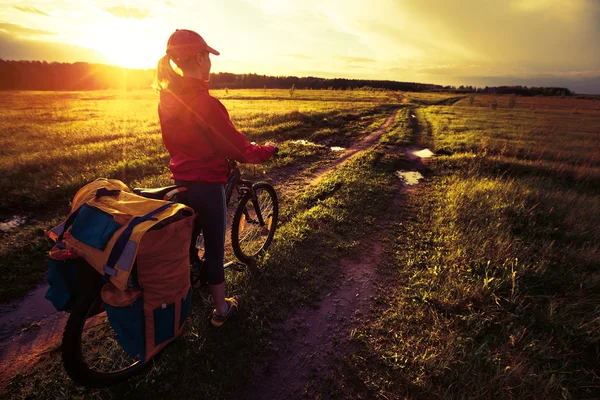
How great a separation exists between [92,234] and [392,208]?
20.9ft

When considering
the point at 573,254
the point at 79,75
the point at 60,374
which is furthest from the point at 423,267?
the point at 79,75

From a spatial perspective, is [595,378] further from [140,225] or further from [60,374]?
[60,374]

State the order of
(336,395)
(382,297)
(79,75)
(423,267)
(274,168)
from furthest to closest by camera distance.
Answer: (79,75) < (274,168) < (423,267) < (382,297) < (336,395)

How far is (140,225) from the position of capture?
1.99 metres

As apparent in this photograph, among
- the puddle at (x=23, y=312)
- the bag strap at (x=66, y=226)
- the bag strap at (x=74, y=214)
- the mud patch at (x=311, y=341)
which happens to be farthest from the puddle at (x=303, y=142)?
the bag strap at (x=66, y=226)

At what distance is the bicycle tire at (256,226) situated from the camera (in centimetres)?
405

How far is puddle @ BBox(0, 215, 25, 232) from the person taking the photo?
17.3 feet

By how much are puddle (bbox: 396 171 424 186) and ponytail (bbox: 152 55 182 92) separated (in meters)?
7.99

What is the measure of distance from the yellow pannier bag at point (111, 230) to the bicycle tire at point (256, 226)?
1.72 meters

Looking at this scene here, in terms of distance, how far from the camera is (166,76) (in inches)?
94.4

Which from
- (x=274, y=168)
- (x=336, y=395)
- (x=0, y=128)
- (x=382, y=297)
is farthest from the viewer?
(x=0, y=128)

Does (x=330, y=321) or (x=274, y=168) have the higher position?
(x=274, y=168)

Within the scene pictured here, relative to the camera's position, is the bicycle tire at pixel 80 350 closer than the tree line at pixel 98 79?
Yes

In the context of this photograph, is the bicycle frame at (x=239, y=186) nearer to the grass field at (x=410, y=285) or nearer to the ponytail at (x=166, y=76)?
the grass field at (x=410, y=285)
